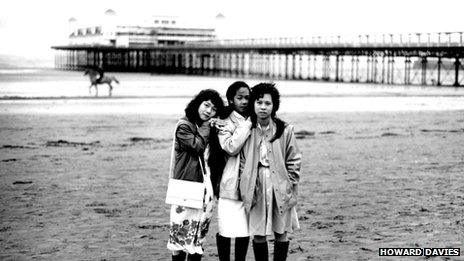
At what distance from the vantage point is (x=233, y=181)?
4.54m

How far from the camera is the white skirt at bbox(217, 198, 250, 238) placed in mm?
4562

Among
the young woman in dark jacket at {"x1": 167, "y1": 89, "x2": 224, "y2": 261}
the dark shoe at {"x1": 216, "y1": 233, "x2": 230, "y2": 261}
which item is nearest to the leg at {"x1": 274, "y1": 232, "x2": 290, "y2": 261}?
the dark shoe at {"x1": 216, "y1": 233, "x2": 230, "y2": 261}

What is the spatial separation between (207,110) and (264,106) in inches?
15.0

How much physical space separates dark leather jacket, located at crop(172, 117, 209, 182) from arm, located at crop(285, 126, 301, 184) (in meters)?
0.52

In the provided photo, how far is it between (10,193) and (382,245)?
4.29 m

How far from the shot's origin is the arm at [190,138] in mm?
4672

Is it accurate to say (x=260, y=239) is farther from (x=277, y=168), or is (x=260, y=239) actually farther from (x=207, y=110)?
(x=207, y=110)

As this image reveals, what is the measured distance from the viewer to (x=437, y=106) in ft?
81.1

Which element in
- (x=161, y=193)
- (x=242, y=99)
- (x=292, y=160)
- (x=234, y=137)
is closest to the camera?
(x=234, y=137)

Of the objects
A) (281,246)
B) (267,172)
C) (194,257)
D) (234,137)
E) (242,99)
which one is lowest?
(194,257)

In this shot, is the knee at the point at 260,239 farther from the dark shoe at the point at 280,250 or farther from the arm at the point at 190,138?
the arm at the point at 190,138

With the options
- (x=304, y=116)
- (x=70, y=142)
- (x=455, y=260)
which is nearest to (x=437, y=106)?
(x=304, y=116)

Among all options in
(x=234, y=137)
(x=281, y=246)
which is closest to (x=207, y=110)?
(x=234, y=137)

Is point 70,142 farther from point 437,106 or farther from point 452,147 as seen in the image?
point 437,106
